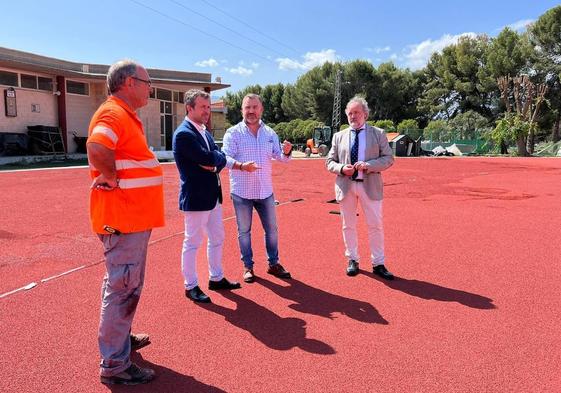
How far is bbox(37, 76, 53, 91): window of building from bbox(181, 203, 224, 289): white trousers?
21.1m

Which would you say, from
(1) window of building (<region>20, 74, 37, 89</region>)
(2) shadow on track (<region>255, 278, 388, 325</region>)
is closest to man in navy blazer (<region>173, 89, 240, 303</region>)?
(2) shadow on track (<region>255, 278, 388, 325</region>)

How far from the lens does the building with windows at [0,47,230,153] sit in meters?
20.2

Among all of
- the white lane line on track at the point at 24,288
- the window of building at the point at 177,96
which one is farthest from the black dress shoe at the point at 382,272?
the window of building at the point at 177,96

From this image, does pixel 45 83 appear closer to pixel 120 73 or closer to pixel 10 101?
pixel 10 101

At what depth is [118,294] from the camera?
2963 millimetres

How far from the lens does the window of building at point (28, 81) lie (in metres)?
21.0

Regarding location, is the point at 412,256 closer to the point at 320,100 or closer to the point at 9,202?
the point at 9,202

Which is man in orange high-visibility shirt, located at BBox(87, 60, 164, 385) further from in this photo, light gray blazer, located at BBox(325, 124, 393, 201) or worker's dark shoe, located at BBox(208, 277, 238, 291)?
light gray blazer, located at BBox(325, 124, 393, 201)

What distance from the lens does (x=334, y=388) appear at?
2.94m

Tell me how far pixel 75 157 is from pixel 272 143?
783 inches

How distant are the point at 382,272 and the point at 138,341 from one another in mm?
2772

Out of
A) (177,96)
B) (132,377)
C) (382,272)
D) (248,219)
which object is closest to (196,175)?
(248,219)

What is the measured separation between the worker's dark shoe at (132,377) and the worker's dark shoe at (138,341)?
0.38 metres

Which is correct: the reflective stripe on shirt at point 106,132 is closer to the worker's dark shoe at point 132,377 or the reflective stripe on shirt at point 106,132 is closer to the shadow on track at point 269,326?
the worker's dark shoe at point 132,377
